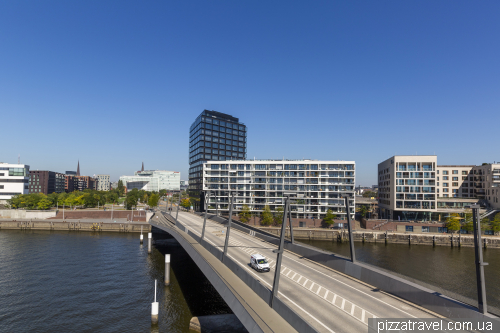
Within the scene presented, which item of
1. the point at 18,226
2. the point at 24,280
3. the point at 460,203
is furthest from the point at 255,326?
the point at 460,203

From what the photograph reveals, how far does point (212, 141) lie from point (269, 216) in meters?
63.6

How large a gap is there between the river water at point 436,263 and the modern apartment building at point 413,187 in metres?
22.9

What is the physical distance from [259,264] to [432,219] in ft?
295

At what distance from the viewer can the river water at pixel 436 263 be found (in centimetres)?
4356

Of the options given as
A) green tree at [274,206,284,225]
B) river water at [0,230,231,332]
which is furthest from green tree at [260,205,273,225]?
river water at [0,230,231,332]

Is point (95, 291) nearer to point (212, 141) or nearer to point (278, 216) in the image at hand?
point (278, 216)

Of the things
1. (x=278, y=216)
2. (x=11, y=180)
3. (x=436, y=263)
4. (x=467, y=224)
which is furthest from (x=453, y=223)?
(x=11, y=180)

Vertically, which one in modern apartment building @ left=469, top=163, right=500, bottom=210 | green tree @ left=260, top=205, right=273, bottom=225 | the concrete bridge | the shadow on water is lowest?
the shadow on water

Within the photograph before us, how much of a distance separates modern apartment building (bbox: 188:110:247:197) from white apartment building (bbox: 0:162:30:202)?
76.9 m

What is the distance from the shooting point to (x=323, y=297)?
21625mm

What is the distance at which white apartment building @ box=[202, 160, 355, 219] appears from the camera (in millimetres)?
100062

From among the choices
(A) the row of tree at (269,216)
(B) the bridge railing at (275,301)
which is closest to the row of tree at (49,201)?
(A) the row of tree at (269,216)

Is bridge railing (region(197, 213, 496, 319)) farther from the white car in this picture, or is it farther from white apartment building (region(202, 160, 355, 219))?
white apartment building (region(202, 160, 355, 219))

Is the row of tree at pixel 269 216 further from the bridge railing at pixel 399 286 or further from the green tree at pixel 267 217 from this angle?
the bridge railing at pixel 399 286
